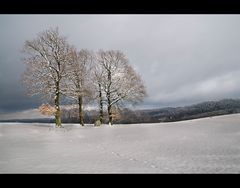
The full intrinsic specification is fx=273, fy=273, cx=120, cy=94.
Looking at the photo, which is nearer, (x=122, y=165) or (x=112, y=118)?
(x=122, y=165)

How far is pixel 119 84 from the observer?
39.0 m

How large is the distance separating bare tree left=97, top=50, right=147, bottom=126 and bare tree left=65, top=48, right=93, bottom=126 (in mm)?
2757

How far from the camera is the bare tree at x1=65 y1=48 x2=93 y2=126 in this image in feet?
103

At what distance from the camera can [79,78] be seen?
3416cm

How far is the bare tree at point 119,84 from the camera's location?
128ft

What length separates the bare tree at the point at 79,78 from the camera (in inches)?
1242

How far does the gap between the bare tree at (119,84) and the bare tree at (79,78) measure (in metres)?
2.76

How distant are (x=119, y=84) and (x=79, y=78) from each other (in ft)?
23.0
